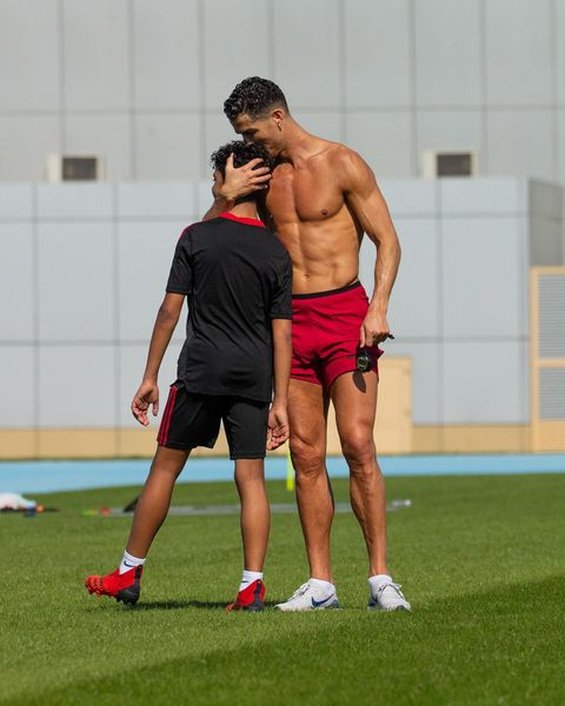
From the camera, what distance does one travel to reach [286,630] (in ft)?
26.5

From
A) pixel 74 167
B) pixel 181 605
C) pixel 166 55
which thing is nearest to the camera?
pixel 181 605

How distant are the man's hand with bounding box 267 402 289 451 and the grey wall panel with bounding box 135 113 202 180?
33.8 m

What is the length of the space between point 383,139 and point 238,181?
33.6 metres

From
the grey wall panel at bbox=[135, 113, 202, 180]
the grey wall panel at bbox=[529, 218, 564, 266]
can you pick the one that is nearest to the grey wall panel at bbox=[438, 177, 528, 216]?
the grey wall panel at bbox=[529, 218, 564, 266]

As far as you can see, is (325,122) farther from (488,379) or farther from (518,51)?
(488,379)

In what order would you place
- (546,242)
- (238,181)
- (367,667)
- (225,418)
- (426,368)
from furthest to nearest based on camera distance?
(546,242), (426,368), (238,181), (225,418), (367,667)

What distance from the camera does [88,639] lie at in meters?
7.91

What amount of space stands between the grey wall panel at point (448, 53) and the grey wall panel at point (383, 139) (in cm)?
75

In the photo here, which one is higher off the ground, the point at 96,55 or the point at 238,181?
the point at 96,55

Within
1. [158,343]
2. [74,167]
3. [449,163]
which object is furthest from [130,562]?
[449,163]

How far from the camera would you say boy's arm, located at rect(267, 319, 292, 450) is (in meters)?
8.92

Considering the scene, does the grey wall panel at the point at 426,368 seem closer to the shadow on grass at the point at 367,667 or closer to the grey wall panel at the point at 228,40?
the grey wall panel at the point at 228,40

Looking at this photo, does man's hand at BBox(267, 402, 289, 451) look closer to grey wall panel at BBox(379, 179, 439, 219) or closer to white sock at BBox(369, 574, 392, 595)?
white sock at BBox(369, 574, 392, 595)

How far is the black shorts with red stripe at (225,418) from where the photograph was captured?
29.4 ft
